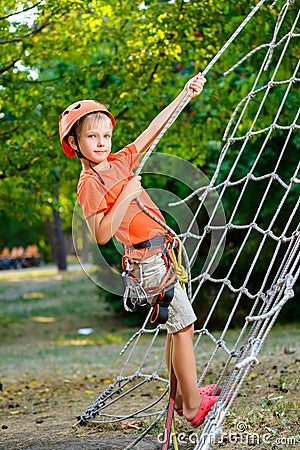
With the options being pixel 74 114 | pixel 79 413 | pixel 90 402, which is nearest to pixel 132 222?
pixel 74 114

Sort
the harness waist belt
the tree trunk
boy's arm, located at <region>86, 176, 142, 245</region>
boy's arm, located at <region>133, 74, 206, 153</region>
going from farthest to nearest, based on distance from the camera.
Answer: the tree trunk
boy's arm, located at <region>133, 74, 206, 153</region>
the harness waist belt
boy's arm, located at <region>86, 176, 142, 245</region>

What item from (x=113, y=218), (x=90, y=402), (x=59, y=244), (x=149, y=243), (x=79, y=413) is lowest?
(x=59, y=244)

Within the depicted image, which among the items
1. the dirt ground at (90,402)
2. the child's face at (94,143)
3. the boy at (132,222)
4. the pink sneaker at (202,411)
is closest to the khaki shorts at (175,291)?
the boy at (132,222)

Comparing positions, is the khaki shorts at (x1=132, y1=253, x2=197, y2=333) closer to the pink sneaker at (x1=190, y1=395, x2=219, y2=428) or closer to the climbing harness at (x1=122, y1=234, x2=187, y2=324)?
Result: the climbing harness at (x1=122, y1=234, x2=187, y2=324)

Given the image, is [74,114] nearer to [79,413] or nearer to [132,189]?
[132,189]

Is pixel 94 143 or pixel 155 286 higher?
pixel 94 143

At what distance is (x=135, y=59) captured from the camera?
701 cm

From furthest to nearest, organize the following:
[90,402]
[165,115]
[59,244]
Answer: [59,244] → [90,402] → [165,115]

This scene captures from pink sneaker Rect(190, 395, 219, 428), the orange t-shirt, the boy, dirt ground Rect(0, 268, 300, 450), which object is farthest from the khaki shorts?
dirt ground Rect(0, 268, 300, 450)

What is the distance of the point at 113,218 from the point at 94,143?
0.39 meters

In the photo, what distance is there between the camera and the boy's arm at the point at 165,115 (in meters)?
3.62

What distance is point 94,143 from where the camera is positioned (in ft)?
11.2

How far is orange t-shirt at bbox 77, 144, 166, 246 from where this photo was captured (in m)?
3.27

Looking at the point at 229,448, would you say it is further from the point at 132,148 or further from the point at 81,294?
the point at 81,294
